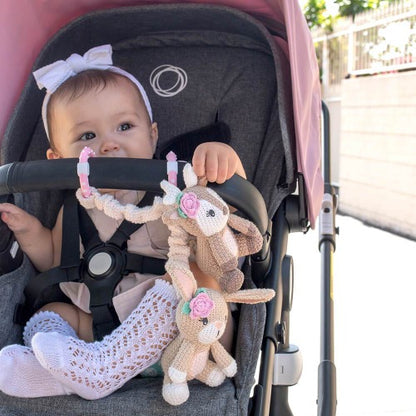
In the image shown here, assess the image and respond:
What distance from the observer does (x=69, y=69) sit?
201cm

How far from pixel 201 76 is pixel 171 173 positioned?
1.00m

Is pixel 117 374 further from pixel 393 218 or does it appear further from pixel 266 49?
pixel 393 218

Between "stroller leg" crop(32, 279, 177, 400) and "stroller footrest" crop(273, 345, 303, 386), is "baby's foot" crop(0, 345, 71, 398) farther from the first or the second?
"stroller footrest" crop(273, 345, 303, 386)

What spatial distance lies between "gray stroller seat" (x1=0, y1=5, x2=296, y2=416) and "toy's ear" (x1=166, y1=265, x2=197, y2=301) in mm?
459

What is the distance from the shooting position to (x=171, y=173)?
1.39 metres

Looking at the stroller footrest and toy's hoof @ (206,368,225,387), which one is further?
the stroller footrest

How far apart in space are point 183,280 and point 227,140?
878 millimetres

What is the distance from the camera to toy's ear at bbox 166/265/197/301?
4.59 feet

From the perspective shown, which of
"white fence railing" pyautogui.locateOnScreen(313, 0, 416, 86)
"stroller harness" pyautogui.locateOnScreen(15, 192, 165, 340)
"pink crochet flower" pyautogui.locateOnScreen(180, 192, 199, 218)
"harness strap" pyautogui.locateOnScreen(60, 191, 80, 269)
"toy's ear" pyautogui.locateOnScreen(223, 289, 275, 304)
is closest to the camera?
"pink crochet flower" pyautogui.locateOnScreen(180, 192, 199, 218)

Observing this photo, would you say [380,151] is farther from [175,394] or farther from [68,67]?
[175,394]

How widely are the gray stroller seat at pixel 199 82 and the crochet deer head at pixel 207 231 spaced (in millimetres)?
388

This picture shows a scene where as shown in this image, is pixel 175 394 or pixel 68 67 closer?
pixel 175 394

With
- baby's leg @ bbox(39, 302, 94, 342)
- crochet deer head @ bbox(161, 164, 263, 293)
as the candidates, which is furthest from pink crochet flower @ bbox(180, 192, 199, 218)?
baby's leg @ bbox(39, 302, 94, 342)

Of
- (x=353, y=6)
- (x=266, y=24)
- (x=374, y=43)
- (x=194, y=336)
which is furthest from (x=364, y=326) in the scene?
(x=353, y=6)
